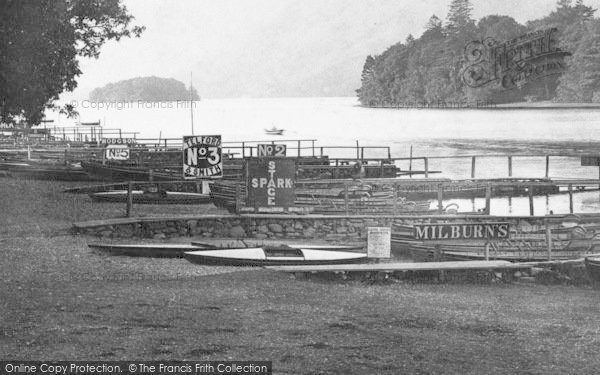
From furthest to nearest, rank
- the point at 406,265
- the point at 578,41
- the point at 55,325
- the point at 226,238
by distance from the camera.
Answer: the point at 578,41 → the point at 226,238 → the point at 406,265 → the point at 55,325

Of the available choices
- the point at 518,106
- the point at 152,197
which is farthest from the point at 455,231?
the point at 518,106

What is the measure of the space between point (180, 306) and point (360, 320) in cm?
299

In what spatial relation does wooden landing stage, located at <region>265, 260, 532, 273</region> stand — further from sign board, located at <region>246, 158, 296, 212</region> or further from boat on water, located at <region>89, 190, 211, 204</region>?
boat on water, located at <region>89, 190, 211, 204</region>

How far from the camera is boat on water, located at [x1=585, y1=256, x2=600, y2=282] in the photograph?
20406 millimetres

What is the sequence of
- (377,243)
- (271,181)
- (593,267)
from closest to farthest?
1. (377,243)
2. (593,267)
3. (271,181)

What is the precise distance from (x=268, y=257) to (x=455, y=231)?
13.3 feet

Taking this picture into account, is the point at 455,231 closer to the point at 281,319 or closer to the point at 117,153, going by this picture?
the point at 281,319

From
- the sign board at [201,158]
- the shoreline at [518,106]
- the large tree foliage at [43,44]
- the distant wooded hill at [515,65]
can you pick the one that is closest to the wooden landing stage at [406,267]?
the sign board at [201,158]

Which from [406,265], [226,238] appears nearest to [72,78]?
[226,238]

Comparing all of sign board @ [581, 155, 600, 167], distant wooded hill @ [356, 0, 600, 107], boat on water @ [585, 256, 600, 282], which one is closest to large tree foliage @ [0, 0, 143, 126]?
boat on water @ [585, 256, 600, 282]

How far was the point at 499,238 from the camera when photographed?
20266 millimetres

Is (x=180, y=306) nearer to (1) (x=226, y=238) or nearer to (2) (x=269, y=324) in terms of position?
(2) (x=269, y=324)

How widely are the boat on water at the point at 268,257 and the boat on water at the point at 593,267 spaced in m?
4.81

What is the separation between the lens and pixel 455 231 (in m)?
19.8
